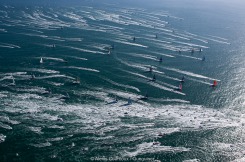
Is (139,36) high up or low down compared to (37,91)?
up

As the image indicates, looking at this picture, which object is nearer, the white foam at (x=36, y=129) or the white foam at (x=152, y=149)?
the white foam at (x=152, y=149)

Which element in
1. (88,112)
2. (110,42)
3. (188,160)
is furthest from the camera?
(110,42)

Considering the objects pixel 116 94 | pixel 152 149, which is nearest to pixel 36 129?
pixel 152 149

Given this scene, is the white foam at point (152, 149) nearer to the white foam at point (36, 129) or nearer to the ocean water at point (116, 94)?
the ocean water at point (116, 94)

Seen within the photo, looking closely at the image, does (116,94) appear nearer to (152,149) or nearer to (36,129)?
Result: (152,149)

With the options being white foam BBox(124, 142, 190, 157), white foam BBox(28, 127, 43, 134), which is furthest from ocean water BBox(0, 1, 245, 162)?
white foam BBox(28, 127, 43, 134)

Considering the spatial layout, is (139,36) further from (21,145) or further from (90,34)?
(21,145)

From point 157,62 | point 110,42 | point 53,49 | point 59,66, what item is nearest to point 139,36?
point 110,42

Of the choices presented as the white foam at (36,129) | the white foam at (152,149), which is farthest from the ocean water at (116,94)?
the white foam at (36,129)
